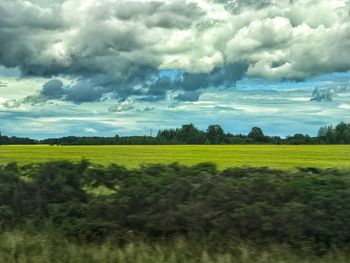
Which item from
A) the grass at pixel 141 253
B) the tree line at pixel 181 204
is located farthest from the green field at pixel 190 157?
the grass at pixel 141 253

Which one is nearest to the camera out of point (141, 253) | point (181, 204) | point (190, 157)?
point (141, 253)

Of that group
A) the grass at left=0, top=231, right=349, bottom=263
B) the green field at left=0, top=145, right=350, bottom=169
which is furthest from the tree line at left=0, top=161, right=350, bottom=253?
the green field at left=0, top=145, right=350, bottom=169

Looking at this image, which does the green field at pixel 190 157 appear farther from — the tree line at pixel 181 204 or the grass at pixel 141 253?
the grass at pixel 141 253

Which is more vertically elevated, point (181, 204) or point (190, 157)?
point (190, 157)

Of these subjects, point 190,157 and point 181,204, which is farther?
point 190,157

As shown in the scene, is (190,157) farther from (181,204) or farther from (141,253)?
(141,253)

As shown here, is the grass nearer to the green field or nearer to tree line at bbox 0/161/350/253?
tree line at bbox 0/161/350/253

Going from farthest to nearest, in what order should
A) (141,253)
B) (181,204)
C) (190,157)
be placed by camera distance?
(190,157) < (181,204) < (141,253)

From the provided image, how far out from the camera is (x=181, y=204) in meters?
9.52

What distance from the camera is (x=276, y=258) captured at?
27.8 feet

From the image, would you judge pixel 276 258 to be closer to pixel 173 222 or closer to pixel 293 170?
pixel 173 222

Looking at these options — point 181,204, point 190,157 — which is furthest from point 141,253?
point 190,157

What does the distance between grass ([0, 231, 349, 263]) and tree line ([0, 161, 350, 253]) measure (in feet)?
0.78

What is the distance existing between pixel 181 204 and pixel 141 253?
1.17m
